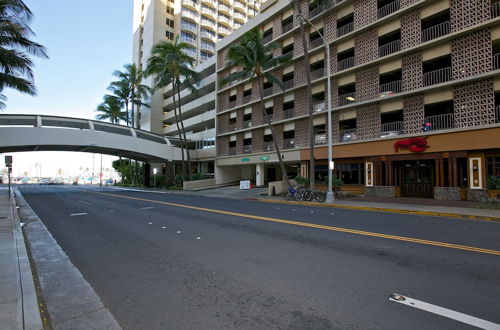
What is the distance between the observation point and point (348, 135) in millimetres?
24391

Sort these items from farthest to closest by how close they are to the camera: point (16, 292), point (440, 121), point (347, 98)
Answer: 1. point (347, 98)
2. point (440, 121)
3. point (16, 292)

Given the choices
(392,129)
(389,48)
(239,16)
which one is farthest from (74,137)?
(239,16)

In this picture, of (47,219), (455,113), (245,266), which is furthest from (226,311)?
(455,113)

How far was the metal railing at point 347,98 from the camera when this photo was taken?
80.1 ft

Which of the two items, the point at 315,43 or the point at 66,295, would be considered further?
the point at 315,43

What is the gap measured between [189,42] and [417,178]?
50947mm

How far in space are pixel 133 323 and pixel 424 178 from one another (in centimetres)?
2249

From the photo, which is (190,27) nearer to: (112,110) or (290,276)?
(112,110)

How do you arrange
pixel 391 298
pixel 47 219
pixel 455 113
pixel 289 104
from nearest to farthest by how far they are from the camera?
1. pixel 391 298
2. pixel 47 219
3. pixel 455 113
4. pixel 289 104

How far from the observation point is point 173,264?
205 inches

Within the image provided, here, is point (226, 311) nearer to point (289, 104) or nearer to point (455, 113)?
point (455, 113)

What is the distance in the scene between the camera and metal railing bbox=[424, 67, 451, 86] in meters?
19.3

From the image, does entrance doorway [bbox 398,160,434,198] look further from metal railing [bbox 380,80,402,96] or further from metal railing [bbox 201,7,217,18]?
metal railing [bbox 201,7,217,18]

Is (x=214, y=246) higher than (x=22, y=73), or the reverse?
(x=22, y=73)
